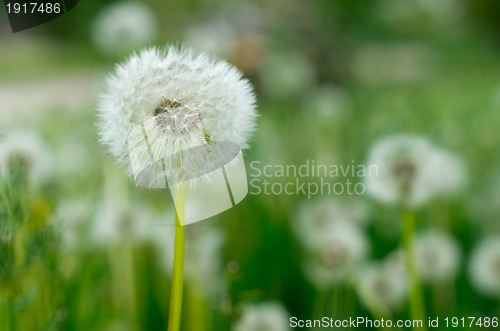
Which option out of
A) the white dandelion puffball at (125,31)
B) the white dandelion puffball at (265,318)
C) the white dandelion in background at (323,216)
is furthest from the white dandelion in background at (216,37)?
the white dandelion puffball at (265,318)

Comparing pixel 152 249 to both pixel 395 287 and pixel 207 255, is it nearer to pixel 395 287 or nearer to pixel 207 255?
pixel 207 255

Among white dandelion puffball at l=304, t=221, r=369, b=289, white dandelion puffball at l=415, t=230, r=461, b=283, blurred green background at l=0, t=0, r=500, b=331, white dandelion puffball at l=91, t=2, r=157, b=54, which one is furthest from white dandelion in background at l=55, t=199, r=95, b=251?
white dandelion puffball at l=91, t=2, r=157, b=54

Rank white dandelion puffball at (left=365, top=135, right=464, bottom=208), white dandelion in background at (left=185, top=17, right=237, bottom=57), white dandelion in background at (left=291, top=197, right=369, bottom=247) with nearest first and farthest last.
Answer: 1. white dandelion puffball at (left=365, top=135, right=464, bottom=208)
2. white dandelion in background at (left=291, top=197, right=369, bottom=247)
3. white dandelion in background at (left=185, top=17, right=237, bottom=57)

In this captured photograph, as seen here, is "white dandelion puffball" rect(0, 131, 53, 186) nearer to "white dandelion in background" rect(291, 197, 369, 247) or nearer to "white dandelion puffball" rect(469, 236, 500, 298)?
"white dandelion in background" rect(291, 197, 369, 247)

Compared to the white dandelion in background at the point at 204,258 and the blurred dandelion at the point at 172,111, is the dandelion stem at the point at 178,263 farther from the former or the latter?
the white dandelion in background at the point at 204,258

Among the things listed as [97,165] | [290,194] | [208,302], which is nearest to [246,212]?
[290,194]

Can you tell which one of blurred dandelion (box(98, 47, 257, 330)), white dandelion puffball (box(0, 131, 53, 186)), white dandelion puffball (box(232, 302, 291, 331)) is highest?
white dandelion puffball (box(0, 131, 53, 186))
